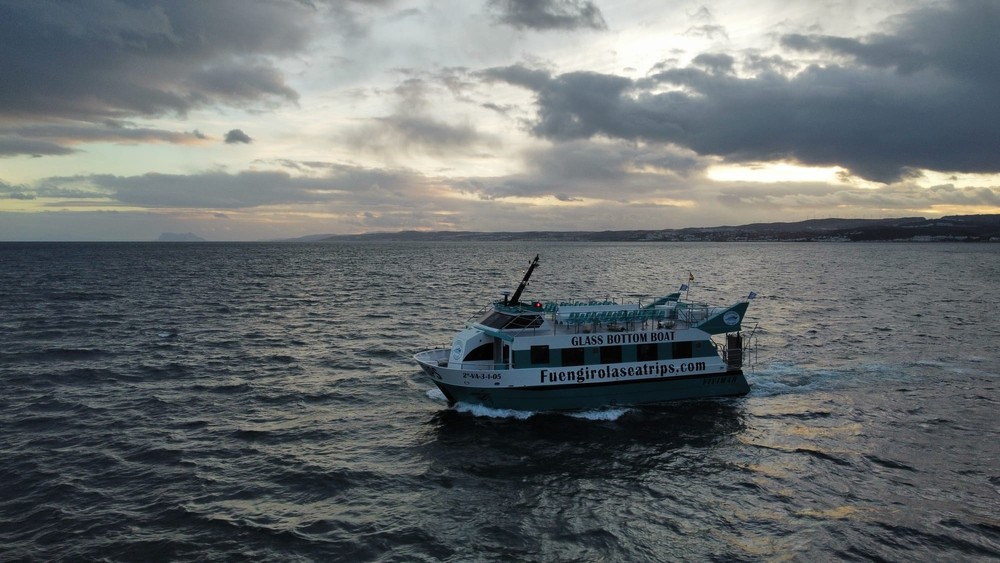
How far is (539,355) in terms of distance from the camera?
27266 mm

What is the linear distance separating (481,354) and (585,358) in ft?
16.9

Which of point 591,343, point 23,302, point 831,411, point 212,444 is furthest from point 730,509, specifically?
point 23,302

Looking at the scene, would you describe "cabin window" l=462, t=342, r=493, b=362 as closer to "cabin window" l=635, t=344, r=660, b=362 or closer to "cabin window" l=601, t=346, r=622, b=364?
"cabin window" l=601, t=346, r=622, b=364

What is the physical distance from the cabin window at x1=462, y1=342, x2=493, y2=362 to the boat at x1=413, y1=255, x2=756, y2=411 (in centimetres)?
5

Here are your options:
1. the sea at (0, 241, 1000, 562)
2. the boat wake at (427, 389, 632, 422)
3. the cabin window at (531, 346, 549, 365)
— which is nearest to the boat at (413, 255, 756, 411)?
the cabin window at (531, 346, 549, 365)

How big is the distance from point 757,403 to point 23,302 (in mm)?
74665

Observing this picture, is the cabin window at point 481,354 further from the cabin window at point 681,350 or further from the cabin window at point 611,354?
the cabin window at point 681,350

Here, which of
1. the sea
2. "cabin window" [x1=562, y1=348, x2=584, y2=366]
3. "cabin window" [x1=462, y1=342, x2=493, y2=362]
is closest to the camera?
the sea

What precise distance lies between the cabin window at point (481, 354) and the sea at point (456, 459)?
234cm

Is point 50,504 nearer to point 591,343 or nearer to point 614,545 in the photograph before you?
point 614,545

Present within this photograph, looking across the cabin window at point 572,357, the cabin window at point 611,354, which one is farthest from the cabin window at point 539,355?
the cabin window at point 611,354

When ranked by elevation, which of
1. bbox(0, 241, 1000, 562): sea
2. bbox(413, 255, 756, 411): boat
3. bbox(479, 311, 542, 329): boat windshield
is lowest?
bbox(0, 241, 1000, 562): sea

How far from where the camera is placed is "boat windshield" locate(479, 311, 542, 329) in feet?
91.5

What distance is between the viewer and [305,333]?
152ft
